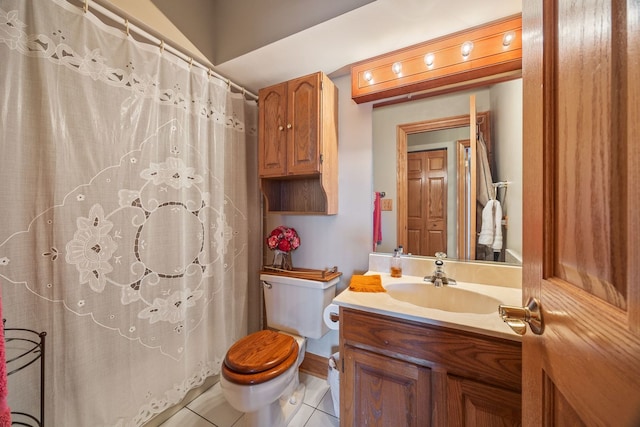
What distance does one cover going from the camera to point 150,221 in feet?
3.82

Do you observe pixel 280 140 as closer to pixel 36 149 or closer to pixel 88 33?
pixel 88 33

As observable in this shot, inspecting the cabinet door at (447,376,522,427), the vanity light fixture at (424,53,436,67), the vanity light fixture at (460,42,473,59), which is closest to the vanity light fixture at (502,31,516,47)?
the vanity light fixture at (460,42,473,59)

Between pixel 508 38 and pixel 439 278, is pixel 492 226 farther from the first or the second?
pixel 508 38

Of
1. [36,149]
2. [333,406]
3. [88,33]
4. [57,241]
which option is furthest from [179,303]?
[88,33]

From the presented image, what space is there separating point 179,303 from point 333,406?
3.56 feet

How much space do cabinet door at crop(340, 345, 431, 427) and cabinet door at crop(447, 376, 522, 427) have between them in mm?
79

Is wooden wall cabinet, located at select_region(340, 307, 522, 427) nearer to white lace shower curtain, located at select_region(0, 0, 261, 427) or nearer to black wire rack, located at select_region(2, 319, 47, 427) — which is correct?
white lace shower curtain, located at select_region(0, 0, 261, 427)

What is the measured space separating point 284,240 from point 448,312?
1035 millimetres

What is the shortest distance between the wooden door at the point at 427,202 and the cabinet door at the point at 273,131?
0.79 m

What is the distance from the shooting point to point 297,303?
1464 millimetres

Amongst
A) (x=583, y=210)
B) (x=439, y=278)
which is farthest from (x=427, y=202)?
(x=583, y=210)

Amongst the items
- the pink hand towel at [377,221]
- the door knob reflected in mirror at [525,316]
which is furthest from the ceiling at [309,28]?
the door knob reflected in mirror at [525,316]

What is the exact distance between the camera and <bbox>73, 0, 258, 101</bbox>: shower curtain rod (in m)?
1.01

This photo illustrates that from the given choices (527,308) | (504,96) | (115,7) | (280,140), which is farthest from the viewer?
(280,140)
